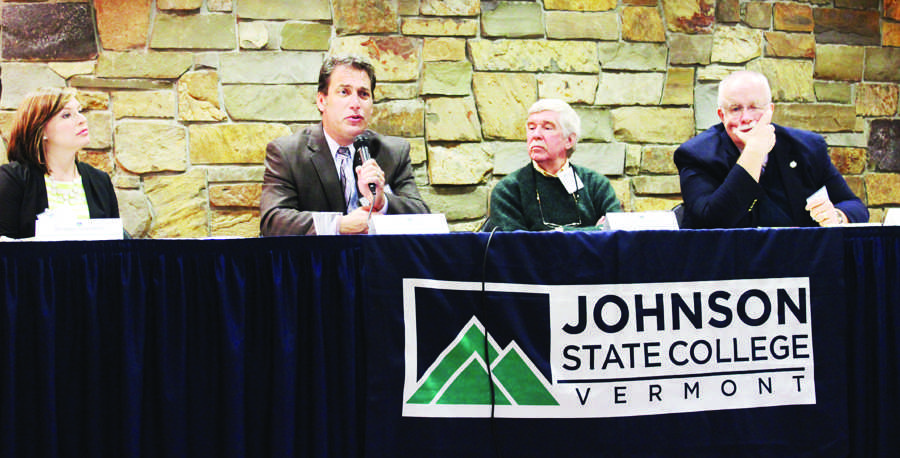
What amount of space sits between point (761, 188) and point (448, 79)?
1419mm

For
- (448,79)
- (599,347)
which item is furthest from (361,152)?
(599,347)

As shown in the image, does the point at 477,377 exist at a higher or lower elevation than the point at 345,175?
lower

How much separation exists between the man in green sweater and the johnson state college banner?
90cm

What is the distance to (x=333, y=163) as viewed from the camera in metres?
2.67

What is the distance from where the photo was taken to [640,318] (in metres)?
1.79

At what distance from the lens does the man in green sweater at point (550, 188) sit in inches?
107

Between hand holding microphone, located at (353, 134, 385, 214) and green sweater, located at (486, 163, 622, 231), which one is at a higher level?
hand holding microphone, located at (353, 134, 385, 214)

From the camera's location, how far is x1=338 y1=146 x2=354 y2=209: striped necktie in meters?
2.69

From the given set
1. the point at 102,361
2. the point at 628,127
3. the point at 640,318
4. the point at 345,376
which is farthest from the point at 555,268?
the point at 628,127

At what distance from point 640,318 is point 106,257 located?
1286mm

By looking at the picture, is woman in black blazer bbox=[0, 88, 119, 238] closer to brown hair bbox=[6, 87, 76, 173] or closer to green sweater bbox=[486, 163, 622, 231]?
brown hair bbox=[6, 87, 76, 173]

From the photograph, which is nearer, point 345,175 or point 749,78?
point 749,78

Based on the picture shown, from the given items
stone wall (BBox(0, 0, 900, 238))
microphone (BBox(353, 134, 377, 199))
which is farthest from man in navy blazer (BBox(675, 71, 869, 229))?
microphone (BBox(353, 134, 377, 199))

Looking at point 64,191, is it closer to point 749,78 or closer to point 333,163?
point 333,163
